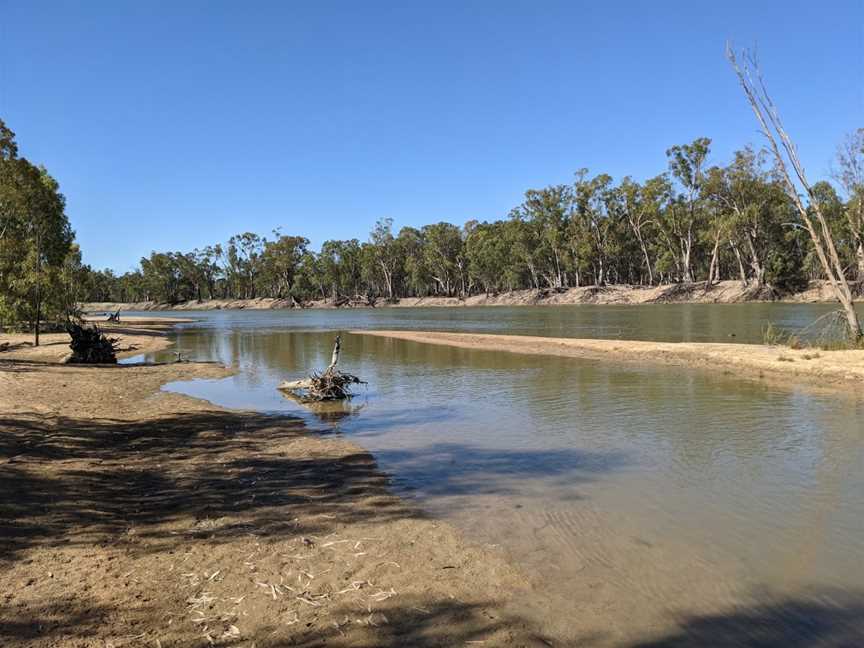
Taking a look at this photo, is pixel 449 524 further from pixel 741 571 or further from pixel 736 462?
pixel 736 462

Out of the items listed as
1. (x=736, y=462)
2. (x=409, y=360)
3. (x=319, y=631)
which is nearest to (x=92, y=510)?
(x=319, y=631)

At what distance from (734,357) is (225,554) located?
2051 cm

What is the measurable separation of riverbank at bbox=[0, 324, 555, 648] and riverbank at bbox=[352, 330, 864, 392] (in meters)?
14.9

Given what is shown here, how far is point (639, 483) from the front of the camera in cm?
877

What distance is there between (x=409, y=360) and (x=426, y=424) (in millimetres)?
14458

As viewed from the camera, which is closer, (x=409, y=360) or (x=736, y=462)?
(x=736, y=462)

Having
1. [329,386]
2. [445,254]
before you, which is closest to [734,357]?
[329,386]

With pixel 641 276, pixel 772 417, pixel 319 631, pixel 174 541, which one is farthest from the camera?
pixel 641 276

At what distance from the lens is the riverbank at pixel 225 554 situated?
453cm

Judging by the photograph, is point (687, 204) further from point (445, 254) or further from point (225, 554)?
point (225, 554)

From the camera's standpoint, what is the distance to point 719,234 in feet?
271

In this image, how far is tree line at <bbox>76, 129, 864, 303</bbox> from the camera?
269 ft

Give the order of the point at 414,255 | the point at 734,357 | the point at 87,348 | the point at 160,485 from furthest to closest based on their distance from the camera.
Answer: the point at 414,255
the point at 87,348
the point at 734,357
the point at 160,485

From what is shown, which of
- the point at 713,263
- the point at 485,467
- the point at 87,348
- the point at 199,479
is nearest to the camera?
the point at 199,479
